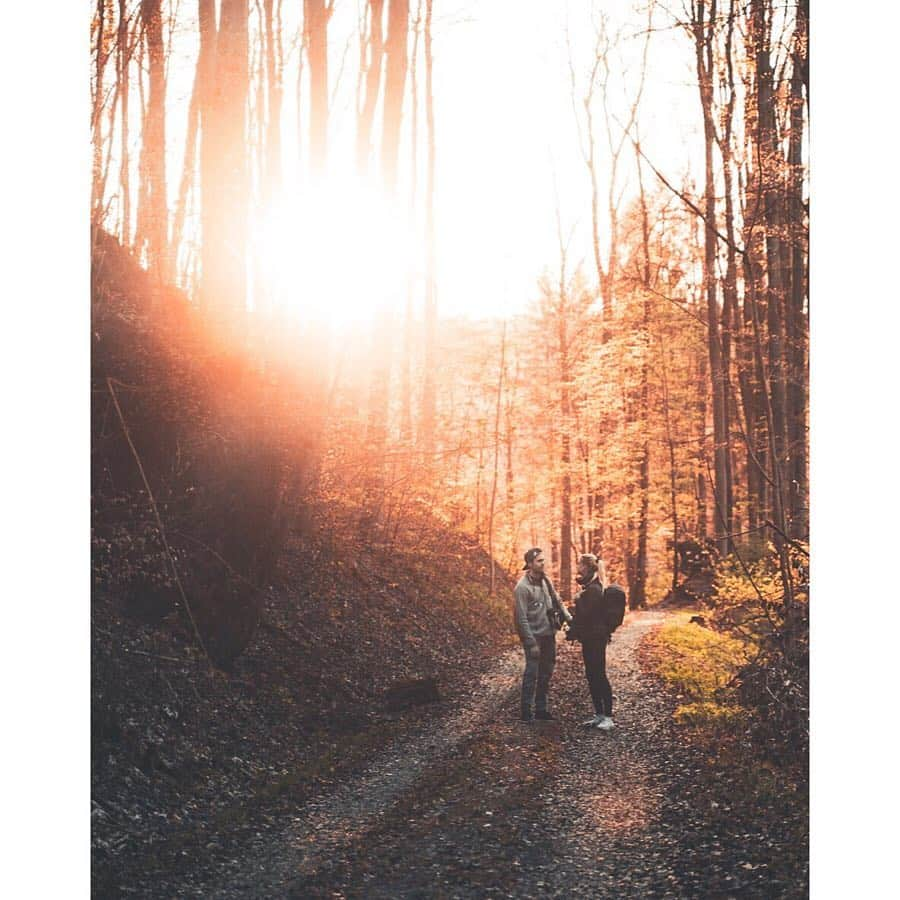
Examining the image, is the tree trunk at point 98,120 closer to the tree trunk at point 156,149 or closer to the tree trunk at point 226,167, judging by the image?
the tree trunk at point 156,149

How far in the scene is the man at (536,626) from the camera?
404 cm

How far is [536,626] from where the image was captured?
162 inches

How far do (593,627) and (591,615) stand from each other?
54 mm

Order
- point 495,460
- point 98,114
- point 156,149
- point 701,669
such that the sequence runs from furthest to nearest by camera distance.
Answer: point 156,149 → point 98,114 → point 495,460 → point 701,669

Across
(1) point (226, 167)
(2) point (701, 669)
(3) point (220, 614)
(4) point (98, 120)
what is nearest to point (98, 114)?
(4) point (98, 120)

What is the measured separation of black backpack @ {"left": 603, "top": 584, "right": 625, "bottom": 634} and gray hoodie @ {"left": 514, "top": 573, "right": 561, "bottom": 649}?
0.70 ft

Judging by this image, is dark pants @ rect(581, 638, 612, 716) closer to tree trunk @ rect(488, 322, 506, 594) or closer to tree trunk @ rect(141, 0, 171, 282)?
tree trunk @ rect(488, 322, 506, 594)

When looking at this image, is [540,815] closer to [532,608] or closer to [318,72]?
[532,608]

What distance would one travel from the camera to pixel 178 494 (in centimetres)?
481

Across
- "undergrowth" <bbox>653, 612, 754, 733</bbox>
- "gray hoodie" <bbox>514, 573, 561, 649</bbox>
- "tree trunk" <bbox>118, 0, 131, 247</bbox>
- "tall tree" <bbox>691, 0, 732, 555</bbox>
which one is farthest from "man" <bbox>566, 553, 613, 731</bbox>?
"tree trunk" <bbox>118, 0, 131, 247</bbox>

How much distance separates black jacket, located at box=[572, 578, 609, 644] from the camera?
3965 millimetres

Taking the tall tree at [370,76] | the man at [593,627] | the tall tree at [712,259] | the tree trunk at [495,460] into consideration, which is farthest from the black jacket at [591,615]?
the tall tree at [370,76]
